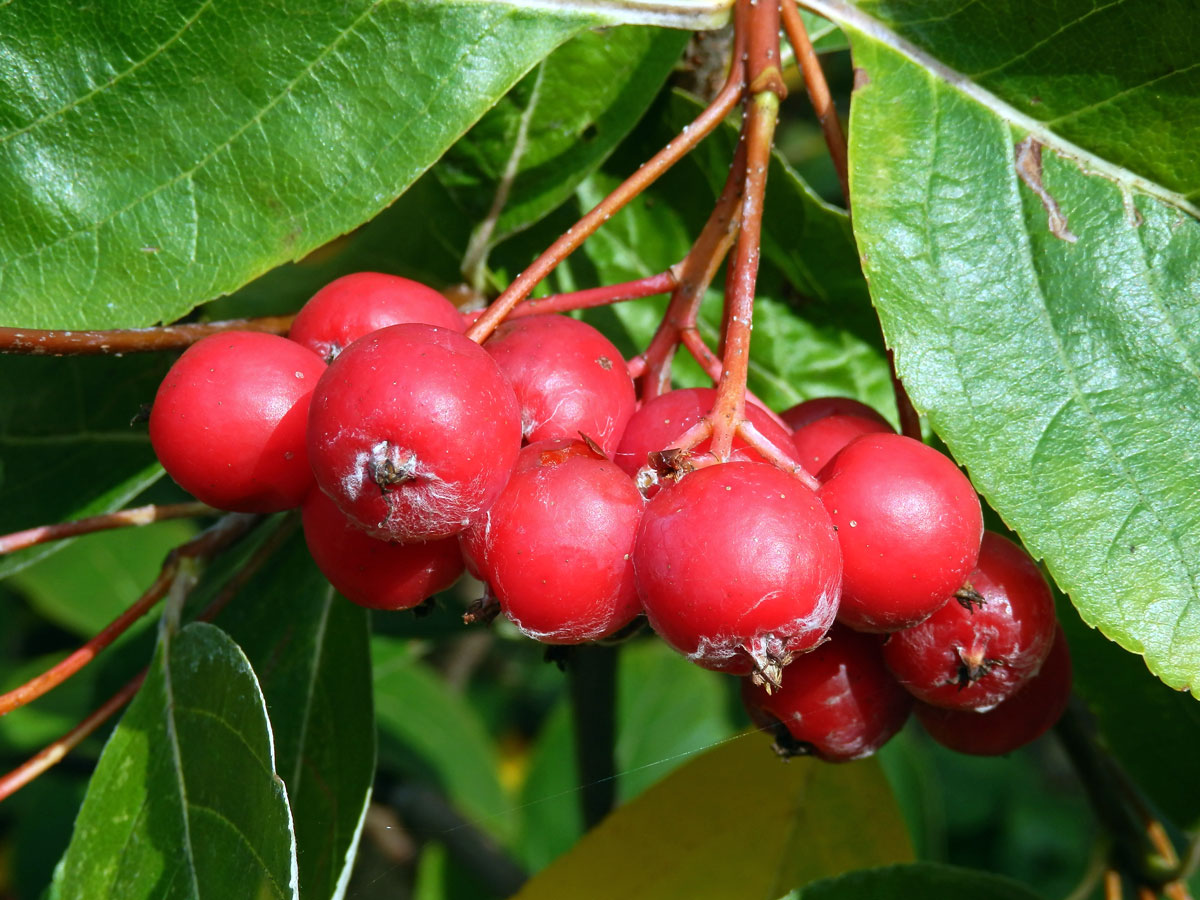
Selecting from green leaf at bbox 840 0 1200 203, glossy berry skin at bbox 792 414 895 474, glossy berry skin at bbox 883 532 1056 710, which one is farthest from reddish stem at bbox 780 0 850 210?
glossy berry skin at bbox 883 532 1056 710

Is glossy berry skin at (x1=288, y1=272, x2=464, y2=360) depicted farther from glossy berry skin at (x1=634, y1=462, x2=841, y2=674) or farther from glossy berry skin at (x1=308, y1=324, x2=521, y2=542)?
glossy berry skin at (x1=634, y1=462, x2=841, y2=674)

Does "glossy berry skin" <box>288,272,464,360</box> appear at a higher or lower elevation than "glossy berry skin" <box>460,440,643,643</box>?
higher

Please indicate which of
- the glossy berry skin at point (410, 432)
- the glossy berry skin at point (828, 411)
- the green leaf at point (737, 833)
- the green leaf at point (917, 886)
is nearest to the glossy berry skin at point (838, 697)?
the glossy berry skin at point (828, 411)

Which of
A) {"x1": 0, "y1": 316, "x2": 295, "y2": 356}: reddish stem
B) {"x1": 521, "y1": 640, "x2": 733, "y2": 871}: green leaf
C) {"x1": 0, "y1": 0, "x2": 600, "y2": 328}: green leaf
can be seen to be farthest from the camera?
{"x1": 521, "y1": 640, "x2": 733, "y2": 871}: green leaf

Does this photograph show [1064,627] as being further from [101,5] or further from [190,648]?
[101,5]

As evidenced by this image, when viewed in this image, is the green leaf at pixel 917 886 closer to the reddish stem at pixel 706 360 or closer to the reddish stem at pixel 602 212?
the reddish stem at pixel 706 360

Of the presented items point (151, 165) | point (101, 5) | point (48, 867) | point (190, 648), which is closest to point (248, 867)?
point (190, 648)
